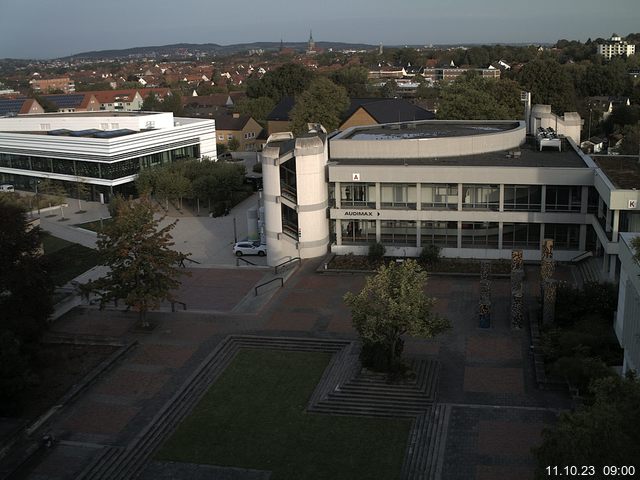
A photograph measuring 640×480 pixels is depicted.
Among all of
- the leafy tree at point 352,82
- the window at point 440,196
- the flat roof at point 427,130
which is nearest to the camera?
the window at point 440,196

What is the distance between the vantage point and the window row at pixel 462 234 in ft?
118

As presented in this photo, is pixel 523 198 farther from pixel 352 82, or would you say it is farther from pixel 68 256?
pixel 352 82

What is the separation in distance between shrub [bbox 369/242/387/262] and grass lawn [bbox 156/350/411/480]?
12.6 metres

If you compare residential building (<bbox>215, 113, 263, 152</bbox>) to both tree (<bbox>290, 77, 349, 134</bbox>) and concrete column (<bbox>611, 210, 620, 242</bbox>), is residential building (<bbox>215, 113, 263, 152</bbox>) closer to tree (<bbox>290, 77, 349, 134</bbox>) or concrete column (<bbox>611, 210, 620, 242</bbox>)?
tree (<bbox>290, 77, 349, 134</bbox>)

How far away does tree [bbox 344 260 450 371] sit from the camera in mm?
23359

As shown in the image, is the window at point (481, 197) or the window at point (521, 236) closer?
the window at point (521, 236)

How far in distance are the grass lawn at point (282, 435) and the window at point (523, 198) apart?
16113 millimetres

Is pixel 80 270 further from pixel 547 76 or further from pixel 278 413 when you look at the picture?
pixel 547 76

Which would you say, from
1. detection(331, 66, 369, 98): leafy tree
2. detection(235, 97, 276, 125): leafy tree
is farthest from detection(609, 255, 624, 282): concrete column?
detection(331, 66, 369, 98): leafy tree

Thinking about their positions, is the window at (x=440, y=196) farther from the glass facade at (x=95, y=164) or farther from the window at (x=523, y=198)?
the glass facade at (x=95, y=164)

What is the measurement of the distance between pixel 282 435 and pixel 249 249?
2041cm

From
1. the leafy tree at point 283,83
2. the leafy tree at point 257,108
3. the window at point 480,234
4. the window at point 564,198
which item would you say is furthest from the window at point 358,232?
the leafy tree at point 283,83

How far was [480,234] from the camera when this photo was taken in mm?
37062

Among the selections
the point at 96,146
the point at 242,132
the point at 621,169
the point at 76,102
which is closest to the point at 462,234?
the point at 621,169
